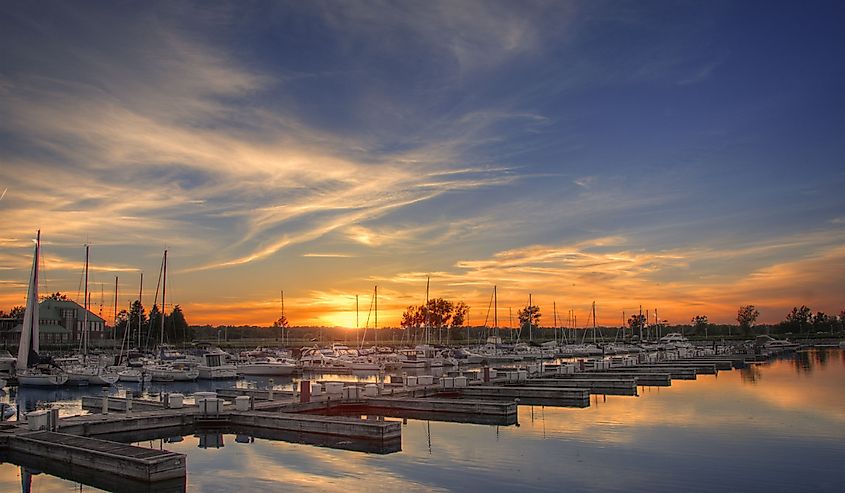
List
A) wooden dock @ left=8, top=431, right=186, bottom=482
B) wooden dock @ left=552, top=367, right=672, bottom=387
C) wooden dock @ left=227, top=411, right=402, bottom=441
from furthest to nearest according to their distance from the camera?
wooden dock @ left=552, top=367, right=672, bottom=387 → wooden dock @ left=227, top=411, right=402, bottom=441 → wooden dock @ left=8, top=431, right=186, bottom=482

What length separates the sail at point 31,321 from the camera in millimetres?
58062

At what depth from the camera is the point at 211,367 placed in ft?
243

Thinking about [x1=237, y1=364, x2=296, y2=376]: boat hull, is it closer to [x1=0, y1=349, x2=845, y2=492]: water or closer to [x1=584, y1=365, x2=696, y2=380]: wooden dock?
[x1=584, y1=365, x2=696, y2=380]: wooden dock

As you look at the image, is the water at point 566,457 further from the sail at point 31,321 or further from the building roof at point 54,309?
the building roof at point 54,309

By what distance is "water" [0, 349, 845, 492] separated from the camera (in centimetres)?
2112

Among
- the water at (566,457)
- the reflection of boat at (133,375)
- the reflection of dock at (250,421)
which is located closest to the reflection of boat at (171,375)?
the reflection of boat at (133,375)

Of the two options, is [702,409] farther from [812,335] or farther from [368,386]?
[812,335]

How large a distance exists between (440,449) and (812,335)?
188874mm

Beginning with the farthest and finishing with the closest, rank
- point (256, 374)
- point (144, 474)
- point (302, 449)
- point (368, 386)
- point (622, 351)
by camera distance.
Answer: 1. point (622, 351)
2. point (256, 374)
3. point (368, 386)
4. point (302, 449)
5. point (144, 474)

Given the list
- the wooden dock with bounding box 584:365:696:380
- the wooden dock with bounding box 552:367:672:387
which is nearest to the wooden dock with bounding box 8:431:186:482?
the wooden dock with bounding box 552:367:672:387

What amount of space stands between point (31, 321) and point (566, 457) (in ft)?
165

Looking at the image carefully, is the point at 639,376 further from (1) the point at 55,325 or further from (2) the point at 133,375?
(1) the point at 55,325

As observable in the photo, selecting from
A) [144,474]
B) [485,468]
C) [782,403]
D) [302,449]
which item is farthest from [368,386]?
[782,403]

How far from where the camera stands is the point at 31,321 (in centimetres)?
5938
